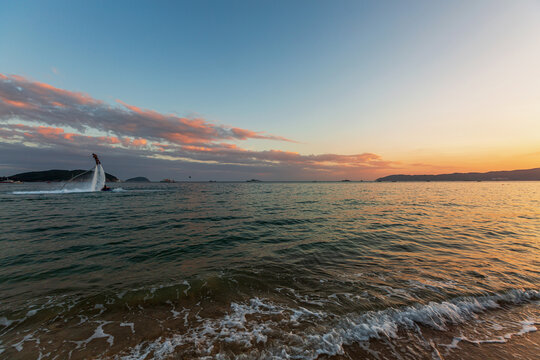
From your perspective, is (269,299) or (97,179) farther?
(97,179)

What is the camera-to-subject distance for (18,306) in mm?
6816

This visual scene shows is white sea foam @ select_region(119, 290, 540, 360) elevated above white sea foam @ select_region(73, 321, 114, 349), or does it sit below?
above

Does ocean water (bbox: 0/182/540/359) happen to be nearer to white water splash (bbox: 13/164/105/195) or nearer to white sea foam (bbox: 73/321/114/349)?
white sea foam (bbox: 73/321/114/349)

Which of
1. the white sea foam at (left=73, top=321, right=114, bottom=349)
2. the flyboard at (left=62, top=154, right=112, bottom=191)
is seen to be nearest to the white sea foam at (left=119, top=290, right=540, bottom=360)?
the white sea foam at (left=73, top=321, right=114, bottom=349)

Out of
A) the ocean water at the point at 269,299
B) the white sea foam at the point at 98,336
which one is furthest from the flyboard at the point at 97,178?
the white sea foam at the point at 98,336

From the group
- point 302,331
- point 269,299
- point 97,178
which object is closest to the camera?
point 302,331

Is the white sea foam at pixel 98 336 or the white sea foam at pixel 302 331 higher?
the white sea foam at pixel 302 331

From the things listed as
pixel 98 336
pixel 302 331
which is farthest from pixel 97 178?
pixel 302 331

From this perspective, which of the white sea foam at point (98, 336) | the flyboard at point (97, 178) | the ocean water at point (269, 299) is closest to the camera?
the ocean water at point (269, 299)

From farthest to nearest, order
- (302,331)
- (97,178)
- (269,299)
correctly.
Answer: (97,178) → (269,299) → (302,331)

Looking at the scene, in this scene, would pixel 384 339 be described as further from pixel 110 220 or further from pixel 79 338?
pixel 110 220

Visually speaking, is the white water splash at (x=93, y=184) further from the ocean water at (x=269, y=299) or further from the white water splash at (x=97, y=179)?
the ocean water at (x=269, y=299)

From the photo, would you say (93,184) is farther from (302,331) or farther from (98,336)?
(302,331)

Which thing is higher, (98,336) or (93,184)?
(93,184)
